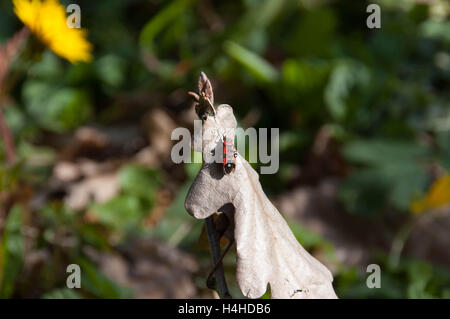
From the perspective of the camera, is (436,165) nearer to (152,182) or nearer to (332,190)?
(332,190)

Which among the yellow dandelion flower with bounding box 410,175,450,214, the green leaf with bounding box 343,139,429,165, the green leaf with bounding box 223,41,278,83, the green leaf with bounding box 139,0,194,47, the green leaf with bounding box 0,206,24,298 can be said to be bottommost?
the green leaf with bounding box 0,206,24,298

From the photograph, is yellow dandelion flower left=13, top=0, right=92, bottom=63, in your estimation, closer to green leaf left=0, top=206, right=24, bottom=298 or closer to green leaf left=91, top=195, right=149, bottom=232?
green leaf left=91, top=195, right=149, bottom=232

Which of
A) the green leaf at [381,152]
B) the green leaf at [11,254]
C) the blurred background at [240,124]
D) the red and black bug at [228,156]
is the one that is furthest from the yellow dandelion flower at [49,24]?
the red and black bug at [228,156]

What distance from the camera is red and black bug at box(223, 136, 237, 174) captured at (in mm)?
838

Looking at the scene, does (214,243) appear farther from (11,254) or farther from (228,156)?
(11,254)

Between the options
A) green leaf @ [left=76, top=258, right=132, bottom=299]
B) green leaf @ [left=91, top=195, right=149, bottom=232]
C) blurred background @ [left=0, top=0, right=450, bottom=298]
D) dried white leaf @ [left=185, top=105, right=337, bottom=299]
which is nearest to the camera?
dried white leaf @ [left=185, top=105, right=337, bottom=299]

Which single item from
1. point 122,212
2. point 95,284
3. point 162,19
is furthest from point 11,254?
point 162,19

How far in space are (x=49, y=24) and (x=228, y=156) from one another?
4.34 feet

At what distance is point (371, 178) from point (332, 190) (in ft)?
0.74

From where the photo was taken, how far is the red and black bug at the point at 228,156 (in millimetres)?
838

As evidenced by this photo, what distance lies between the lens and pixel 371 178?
7.09ft

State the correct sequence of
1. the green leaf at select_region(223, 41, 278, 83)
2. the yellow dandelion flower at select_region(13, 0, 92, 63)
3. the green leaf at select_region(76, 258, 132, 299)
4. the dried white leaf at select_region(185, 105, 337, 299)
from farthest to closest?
the green leaf at select_region(223, 41, 278, 83)
the yellow dandelion flower at select_region(13, 0, 92, 63)
the green leaf at select_region(76, 258, 132, 299)
the dried white leaf at select_region(185, 105, 337, 299)

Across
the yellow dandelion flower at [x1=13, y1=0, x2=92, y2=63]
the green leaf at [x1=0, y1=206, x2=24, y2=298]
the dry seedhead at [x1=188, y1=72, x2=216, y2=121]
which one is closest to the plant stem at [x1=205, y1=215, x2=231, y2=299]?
the dry seedhead at [x1=188, y1=72, x2=216, y2=121]
